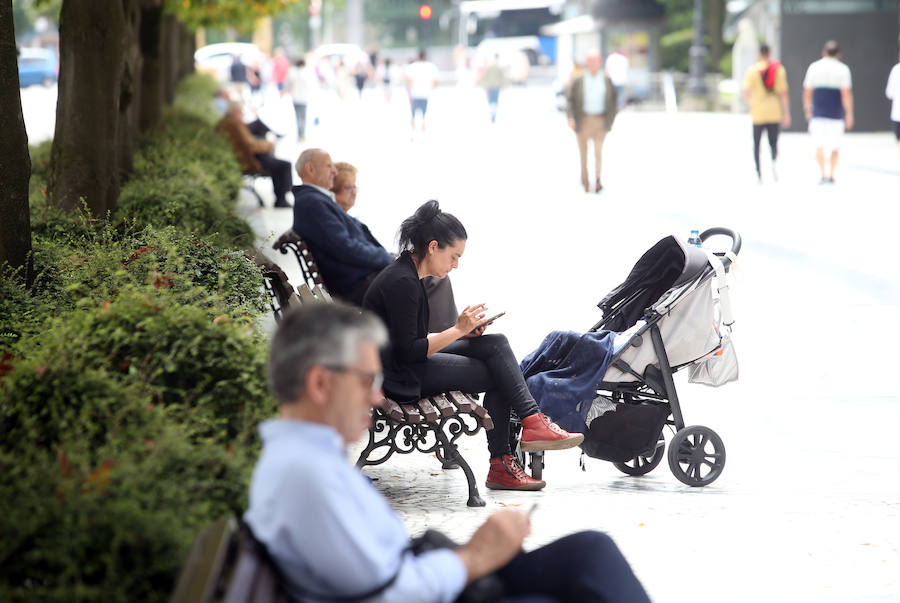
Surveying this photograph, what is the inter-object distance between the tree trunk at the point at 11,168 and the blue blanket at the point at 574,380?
2795 mm

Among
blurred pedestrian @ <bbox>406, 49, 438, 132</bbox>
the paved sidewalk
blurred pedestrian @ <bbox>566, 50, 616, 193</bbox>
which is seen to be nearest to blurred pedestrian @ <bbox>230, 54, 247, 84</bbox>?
blurred pedestrian @ <bbox>406, 49, 438, 132</bbox>

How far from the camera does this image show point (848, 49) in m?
30.1

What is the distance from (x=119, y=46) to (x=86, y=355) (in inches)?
242

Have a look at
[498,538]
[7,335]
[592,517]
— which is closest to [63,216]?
[7,335]

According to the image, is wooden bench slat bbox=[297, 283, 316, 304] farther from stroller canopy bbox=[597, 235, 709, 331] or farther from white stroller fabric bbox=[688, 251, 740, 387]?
white stroller fabric bbox=[688, 251, 740, 387]

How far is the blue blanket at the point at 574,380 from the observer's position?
604 cm

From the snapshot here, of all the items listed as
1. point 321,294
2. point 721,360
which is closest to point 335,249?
point 321,294

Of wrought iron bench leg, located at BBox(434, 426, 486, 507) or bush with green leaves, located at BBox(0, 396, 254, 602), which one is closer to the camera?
bush with green leaves, located at BBox(0, 396, 254, 602)

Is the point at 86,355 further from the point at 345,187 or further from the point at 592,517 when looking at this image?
the point at 345,187

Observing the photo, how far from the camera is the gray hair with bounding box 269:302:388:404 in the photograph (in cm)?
281

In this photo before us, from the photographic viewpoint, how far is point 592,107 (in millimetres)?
18438

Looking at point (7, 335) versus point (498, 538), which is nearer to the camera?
point (498, 538)

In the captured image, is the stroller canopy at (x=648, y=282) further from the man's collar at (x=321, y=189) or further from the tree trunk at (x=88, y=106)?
the tree trunk at (x=88, y=106)

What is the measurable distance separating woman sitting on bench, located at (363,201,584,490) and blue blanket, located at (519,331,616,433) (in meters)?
0.17
